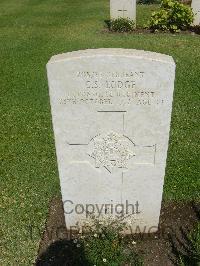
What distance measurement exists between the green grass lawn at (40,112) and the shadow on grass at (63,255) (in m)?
0.16

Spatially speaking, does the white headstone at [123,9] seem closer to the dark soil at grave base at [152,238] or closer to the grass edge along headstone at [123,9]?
the grass edge along headstone at [123,9]

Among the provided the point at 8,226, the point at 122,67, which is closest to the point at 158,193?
the point at 122,67

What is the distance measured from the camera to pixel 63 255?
13.7ft

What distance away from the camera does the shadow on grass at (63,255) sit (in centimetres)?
408

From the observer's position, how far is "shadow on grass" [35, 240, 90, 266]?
13.4 feet

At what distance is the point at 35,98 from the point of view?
27.2ft

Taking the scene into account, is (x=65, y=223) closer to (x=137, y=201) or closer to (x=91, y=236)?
(x=91, y=236)

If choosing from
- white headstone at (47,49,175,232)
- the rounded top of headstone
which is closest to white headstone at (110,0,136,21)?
white headstone at (47,49,175,232)

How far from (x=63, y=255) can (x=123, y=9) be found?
1019 cm

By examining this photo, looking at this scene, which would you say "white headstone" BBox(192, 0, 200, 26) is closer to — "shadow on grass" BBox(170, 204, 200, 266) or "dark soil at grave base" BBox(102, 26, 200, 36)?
"dark soil at grave base" BBox(102, 26, 200, 36)

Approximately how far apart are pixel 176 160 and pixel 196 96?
2502 mm

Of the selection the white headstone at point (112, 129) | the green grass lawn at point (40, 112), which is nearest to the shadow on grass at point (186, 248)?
the white headstone at point (112, 129)

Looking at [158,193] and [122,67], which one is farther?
[158,193]

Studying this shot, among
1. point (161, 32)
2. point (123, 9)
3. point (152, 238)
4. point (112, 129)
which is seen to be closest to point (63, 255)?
point (152, 238)
